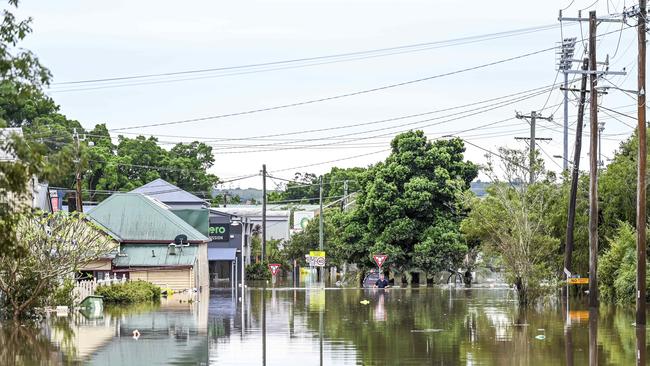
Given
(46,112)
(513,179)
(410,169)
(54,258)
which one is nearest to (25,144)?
(54,258)

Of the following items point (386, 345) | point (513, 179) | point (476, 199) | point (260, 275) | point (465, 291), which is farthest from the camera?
point (260, 275)

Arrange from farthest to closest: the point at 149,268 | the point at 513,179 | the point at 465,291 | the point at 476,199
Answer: the point at 465,291
the point at 149,268
the point at 476,199
the point at 513,179

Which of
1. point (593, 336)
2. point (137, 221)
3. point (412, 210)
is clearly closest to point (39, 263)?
point (593, 336)

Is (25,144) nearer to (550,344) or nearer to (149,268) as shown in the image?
(550,344)

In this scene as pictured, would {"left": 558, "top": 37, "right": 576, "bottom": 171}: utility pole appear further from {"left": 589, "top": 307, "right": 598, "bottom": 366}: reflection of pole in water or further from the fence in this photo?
the fence

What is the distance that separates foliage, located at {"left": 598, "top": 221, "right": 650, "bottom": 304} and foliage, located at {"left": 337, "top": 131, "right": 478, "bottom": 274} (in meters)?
24.0

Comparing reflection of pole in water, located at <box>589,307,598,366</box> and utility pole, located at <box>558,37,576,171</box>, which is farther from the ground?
utility pole, located at <box>558,37,576,171</box>

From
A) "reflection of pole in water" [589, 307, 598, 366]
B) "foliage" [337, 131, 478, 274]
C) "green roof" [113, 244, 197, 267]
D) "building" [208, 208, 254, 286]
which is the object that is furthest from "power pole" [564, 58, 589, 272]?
"building" [208, 208, 254, 286]

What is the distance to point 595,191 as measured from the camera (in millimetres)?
41281

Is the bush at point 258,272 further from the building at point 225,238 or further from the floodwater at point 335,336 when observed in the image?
the floodwater at point 335,336

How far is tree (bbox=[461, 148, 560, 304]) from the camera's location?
47394 millimetres

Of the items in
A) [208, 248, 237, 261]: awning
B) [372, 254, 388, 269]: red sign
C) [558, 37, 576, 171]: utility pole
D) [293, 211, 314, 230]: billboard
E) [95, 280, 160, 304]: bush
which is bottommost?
[95, 280, 160, 304]: bush

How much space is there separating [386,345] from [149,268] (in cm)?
3462

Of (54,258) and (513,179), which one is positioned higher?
(513,179)
